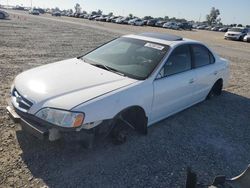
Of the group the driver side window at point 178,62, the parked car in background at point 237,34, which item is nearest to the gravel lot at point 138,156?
the driver side window at point 178,62

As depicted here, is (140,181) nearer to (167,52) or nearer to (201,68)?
(167,52)

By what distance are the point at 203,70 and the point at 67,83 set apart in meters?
2.97

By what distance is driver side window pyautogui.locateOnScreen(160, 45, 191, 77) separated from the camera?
4.30m

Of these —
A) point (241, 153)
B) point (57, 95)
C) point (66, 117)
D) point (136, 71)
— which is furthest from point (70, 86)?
point (241, 153)

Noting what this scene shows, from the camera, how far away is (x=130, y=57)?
4422mm

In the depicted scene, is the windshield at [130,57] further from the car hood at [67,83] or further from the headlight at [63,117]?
the headlight at [63,117]

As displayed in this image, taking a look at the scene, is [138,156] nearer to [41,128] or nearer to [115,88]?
[115,88]

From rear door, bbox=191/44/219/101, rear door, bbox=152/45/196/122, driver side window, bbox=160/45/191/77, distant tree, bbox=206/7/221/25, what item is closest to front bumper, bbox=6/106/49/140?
rear door, bbox=152/45/196/122

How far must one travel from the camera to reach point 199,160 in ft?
12.3

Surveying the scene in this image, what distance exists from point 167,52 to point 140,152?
1.71m

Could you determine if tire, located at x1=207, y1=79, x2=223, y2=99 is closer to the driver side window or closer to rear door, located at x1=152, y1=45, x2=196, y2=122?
rear door, located at x1=152, y1=45, x2=196, y2=122

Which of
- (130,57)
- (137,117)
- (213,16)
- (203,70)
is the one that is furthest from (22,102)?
(213,16)

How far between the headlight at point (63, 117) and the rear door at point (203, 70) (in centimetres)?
285

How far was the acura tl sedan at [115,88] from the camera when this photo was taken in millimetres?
3082
